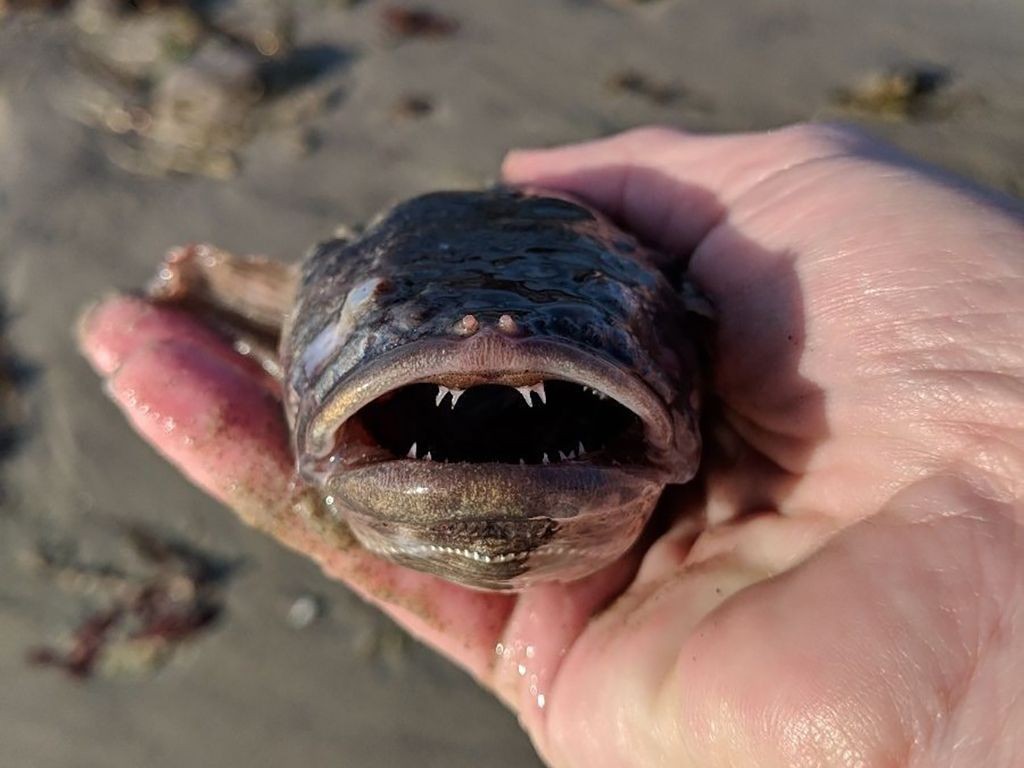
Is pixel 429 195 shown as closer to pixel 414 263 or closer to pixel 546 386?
pixel 414 263

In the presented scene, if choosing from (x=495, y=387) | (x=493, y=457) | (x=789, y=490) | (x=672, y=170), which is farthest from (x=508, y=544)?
(x=672, y=170)

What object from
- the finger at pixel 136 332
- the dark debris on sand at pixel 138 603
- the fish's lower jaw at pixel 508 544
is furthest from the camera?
the dark debris on sand at pixel 138 603

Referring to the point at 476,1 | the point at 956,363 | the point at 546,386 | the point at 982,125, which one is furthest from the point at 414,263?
the point at 476,1

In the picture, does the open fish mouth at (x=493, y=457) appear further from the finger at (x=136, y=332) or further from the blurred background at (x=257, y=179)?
the blurred background at (x=257, y=179)

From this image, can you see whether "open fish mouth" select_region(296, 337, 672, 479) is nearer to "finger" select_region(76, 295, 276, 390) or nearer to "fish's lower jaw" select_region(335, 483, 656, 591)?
"fish's lower jaw" select_region(335, 483, 656, 591)

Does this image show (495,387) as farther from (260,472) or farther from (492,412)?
(260,472)

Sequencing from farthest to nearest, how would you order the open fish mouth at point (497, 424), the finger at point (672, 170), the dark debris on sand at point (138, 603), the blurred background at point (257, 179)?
1. the dark debris on sand at point (138, 603)
2. the blurred background at point (257, 179)
3. the finger at point (672, 170)
4. the open fish mouth at point (497, 424)

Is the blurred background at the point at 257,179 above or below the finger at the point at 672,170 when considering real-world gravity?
below

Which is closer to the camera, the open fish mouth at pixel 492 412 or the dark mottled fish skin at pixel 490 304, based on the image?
the open fish mouth at pixel 492 412

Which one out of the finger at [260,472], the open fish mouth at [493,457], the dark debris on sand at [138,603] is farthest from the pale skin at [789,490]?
the dark debris on sand at [138,603]
